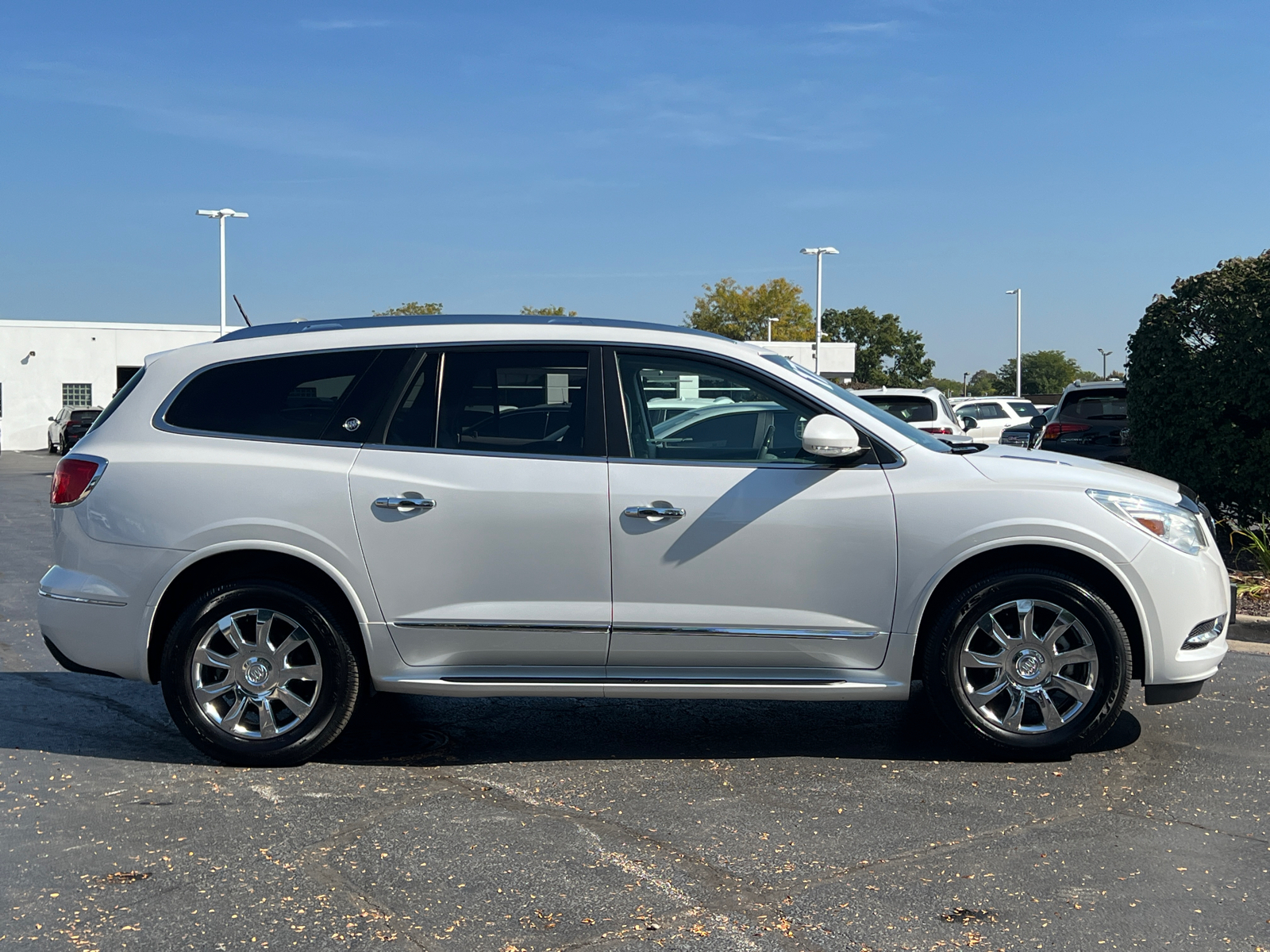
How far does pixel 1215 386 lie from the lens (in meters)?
9.91

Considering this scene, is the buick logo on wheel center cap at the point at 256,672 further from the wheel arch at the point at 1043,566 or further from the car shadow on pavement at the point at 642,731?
the wheel arch at the point at 1043,566

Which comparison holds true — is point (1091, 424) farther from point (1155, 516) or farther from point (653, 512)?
point (653, 512)

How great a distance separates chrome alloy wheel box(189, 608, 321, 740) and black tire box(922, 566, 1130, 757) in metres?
2.56

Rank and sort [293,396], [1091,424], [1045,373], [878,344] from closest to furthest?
[293,396] < [1091,424] < [878,344] < [1045,373]

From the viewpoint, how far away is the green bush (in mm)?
9672

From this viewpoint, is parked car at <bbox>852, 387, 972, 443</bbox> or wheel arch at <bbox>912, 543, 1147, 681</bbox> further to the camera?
parked car at <bbox>852, 387, 972, 443</bbox>

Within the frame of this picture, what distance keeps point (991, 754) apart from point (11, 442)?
1959 inches

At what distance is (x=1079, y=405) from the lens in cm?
1424

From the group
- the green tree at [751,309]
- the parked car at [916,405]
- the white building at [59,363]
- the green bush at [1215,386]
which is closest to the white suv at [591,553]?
the green bush at [1215,386]

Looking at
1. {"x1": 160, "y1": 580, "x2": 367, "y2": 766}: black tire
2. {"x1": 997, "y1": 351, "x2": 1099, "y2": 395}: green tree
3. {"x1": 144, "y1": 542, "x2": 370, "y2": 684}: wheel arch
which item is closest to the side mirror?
{"x1": 144, "y1": 542, "x2": 370, "y2": 684}: wheel arch

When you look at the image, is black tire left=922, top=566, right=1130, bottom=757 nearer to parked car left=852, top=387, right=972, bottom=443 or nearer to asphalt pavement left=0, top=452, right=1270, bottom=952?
asphalt pavement left=0, top=452, right=1270, bottom=952

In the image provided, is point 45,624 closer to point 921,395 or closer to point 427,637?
point 427,637

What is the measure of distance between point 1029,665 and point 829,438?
4.05ft

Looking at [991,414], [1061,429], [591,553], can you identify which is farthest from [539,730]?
[991,414]
